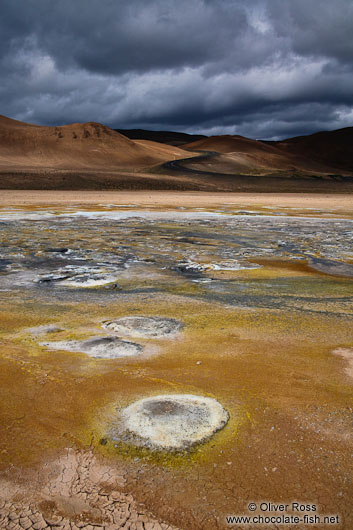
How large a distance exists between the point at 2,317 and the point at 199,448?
8.57ft

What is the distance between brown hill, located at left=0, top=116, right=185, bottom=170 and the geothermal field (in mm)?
55110

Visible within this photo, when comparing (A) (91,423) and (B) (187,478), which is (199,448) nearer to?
(B) (187,478)

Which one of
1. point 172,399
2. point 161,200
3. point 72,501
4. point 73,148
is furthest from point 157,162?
point 72,501

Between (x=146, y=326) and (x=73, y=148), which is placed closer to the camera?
(x=146, y=326)

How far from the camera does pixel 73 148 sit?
66812 mm

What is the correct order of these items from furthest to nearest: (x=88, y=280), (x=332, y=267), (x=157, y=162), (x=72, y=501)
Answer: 1. (x=157, y=162)
2. (x=332, y=267)
3. (x=88, y=280)
4. (x=72, y=501)

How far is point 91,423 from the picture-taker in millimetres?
2293

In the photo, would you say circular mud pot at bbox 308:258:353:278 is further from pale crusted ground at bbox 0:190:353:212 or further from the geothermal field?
pale crusted ground at bbox 0:190:353:212

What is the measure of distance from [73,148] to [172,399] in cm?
6893

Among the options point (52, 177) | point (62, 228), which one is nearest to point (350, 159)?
point (52, 177)

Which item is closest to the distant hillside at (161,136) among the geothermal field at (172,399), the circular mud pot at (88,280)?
the circular mud pot at (88,280)

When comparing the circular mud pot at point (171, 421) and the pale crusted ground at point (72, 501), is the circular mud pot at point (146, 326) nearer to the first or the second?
the circular mud pot at point (171, 421)

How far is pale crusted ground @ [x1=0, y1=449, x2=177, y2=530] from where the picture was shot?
1.63 metres

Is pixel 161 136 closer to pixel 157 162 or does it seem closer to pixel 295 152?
pixel 295 152
